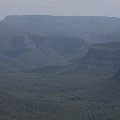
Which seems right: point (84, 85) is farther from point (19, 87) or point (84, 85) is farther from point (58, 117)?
point (58, 117)

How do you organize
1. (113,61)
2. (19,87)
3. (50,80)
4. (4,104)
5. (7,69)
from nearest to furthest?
(4,104) < (19,87) < (50,80) < (113,61) < (7,69)

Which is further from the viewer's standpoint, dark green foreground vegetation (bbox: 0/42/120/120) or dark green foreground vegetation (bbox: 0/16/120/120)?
dark green foreground vegetation (bbox: 0/16/120/120)

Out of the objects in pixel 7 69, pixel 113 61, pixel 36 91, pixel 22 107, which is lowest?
pixel 7 69

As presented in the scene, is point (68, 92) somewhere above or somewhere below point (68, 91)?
above

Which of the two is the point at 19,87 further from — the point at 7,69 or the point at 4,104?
the point at 7,69

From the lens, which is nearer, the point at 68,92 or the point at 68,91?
the point at 68,92

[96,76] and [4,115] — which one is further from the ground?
[4,115]

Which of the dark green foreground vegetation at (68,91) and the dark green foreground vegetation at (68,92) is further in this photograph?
the dark green foreground vegetation at (68,91)

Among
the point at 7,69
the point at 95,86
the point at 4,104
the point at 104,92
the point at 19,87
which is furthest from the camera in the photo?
the point at 7,69

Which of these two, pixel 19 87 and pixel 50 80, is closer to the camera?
pixel 19 87

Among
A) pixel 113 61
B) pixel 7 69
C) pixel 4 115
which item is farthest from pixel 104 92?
pixel 7 69
